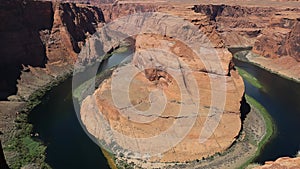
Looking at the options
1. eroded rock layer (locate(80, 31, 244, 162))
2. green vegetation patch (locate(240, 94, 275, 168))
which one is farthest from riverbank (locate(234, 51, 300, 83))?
eroded rock layer (locate(80, 31, 244, 162))

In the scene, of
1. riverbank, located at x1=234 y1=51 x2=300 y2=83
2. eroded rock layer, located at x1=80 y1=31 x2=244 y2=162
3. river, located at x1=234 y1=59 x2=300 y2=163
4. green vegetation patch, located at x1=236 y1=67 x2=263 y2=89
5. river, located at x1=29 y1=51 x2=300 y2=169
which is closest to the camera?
river, located at x1=29 y1=51 x2=300 y2=169

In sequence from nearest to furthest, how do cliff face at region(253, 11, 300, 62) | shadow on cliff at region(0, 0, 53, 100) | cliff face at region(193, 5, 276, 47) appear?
shadow on cliff at region(0, 0, 53, 100) < cliff face at region(253, 11, 300, 62) < cliff face at region(193, 5, 276, 47)

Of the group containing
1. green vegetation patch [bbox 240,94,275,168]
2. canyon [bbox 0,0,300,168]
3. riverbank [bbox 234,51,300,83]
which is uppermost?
canyon [bbox 0,0,300,168]

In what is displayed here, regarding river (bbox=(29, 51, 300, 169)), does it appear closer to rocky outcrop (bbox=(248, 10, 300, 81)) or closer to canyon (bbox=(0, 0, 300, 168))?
canyon (bbox=(0, 0, 300, 168))

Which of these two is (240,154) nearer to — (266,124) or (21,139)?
(266,124)

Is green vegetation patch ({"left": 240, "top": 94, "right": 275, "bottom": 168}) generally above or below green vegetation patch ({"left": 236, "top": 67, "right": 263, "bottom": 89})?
above

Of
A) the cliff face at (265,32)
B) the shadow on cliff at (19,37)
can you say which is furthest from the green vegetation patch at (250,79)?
the shadow on cliff at (19,37)
